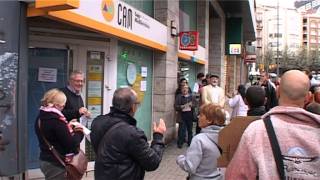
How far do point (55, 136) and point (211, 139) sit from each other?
4.86 ft

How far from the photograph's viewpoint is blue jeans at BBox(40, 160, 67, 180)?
4754 mm

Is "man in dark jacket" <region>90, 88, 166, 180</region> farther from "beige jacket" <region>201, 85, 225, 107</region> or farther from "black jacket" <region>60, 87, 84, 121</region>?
"beige jacket" <region>201, 85, 225, 107</region>

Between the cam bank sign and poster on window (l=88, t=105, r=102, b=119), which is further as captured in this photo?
poster on window (l=88, t=105, r=102, b=119)

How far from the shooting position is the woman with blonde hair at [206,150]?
4172mm

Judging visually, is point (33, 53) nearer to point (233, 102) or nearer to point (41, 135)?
point (41, 135)

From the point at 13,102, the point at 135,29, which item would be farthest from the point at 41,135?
the point at 135,29

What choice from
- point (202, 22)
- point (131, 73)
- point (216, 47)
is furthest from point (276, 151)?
point (216, 47)

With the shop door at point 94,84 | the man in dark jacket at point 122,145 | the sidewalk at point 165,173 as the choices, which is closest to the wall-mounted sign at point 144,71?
the sidewalk at point 165,173

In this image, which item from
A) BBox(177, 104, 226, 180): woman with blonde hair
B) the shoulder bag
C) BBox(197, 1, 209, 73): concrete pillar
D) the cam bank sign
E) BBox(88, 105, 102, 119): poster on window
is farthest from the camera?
BBox(197, 1, 209, 73): concrete pillar

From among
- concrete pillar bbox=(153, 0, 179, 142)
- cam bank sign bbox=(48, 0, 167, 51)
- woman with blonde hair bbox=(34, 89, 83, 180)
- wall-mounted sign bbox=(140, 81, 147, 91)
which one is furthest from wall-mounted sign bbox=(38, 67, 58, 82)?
concrete pillar bbox=(153, 0, 179, 142)

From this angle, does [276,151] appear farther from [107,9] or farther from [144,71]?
[144,71]

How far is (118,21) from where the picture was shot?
8219 mm

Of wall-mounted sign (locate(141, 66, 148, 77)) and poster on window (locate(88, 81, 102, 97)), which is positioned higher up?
wall-mounted sign (locate(141, 66, 148, 77))

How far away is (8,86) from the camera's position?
532 cm
